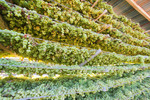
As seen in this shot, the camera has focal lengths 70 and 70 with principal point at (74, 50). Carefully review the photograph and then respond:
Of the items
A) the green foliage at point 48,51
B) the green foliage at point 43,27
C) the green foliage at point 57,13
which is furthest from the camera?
the green foliage at point 57,13

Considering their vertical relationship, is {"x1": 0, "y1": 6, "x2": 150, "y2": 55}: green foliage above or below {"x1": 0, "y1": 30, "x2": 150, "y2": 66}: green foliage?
above

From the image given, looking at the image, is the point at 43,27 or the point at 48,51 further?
the point at 43,27

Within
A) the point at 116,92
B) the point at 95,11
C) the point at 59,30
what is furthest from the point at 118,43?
the point at 59,30

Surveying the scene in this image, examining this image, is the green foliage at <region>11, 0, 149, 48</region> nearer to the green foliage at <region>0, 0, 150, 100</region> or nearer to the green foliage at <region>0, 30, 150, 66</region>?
the green foliage at <region>0, 0, 150, 100</region>

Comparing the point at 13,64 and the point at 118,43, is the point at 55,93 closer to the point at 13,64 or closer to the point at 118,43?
the point at 13,64

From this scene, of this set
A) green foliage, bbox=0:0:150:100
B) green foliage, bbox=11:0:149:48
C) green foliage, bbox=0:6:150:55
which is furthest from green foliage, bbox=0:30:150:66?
green foliage, bbox=11:0:149:48

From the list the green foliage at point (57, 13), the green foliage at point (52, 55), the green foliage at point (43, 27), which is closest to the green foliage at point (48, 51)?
the green foliage at point (52, 55)

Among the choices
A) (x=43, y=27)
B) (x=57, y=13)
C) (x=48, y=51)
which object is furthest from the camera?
(x=57, y=13)

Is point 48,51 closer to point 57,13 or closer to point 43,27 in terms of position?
point 43,27

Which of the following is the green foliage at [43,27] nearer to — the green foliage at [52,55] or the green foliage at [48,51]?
the green foliage at [52,55]

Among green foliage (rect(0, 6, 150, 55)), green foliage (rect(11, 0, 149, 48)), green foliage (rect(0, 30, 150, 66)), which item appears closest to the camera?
green foliage (rect(0, 30, 150, 66))

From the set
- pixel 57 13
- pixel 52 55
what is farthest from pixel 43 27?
pixel 52 55

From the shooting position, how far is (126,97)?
248cm

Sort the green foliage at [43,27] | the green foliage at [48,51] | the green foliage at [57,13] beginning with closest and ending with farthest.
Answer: the green foliage at [48,51] → the green foliage at [43,27] → the green foliage at [57,13]
